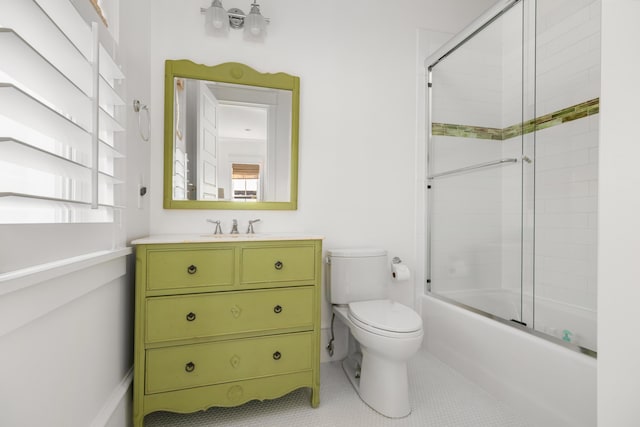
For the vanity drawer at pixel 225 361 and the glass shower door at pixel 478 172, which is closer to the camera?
the vanity drawer at pixel 225 361

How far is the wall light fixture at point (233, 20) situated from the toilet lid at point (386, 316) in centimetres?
179

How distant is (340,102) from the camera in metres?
2.28

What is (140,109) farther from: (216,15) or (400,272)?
(400,272)

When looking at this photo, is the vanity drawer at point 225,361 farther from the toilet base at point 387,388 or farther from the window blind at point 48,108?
the window blind at point 48,108

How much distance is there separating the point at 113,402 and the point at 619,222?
72.2 inches

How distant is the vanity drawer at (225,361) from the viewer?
1495 millimetres

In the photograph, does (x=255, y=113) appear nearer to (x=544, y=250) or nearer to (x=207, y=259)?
(x=207, y=259)

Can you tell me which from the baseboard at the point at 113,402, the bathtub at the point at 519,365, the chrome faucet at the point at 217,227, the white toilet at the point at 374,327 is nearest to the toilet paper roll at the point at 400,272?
the white toilet at the point at 374,327

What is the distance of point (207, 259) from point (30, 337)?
30.7 inches

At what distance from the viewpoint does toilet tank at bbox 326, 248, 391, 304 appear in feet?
6.72

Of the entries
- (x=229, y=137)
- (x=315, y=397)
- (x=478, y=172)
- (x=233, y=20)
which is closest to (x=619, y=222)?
(x=315, y=397)

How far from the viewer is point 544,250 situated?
83.5 inches

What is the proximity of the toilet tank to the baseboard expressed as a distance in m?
1.14

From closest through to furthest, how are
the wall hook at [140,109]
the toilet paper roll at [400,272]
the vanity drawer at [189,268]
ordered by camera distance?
the vanity drawer at [189,268] < the wall hook at [140,109] < the toilet paper roll at [400,272]
